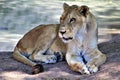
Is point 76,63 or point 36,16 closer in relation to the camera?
point 76,63

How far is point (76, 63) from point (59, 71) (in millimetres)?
306

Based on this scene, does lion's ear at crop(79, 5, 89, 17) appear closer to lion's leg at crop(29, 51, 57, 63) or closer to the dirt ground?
the dirt ground

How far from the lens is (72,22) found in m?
5.45

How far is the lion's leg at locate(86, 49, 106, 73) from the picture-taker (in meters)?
5.38

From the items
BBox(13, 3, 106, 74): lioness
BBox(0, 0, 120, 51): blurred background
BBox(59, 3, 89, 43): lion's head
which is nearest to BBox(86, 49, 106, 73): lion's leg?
BBox(13, 3, 106, 74): lioness

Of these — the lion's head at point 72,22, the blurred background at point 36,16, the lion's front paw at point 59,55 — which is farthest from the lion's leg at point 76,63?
the blurred background at point 36,16

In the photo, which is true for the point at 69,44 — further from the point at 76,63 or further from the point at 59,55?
the point at 59,55

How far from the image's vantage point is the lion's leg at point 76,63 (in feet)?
17.5

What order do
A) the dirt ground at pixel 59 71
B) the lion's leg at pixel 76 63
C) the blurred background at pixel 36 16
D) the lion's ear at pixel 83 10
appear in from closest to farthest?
the dirt ground at pixel 59 71, the lion's leg at pixel 76 63, the lion's ear at pixel 83 10, the blurred background at pixel 36 16

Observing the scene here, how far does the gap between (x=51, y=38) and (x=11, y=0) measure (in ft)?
30.9

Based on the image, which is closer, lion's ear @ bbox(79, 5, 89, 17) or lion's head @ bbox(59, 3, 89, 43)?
lion's head @ bbox(59, 3, 89, 43)

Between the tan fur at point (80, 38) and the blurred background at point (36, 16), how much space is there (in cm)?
193

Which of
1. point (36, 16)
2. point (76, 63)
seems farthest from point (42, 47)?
point (36, 16)

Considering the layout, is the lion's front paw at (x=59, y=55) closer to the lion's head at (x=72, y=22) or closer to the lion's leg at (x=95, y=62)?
the lion's leg at (x=95, y=62)
